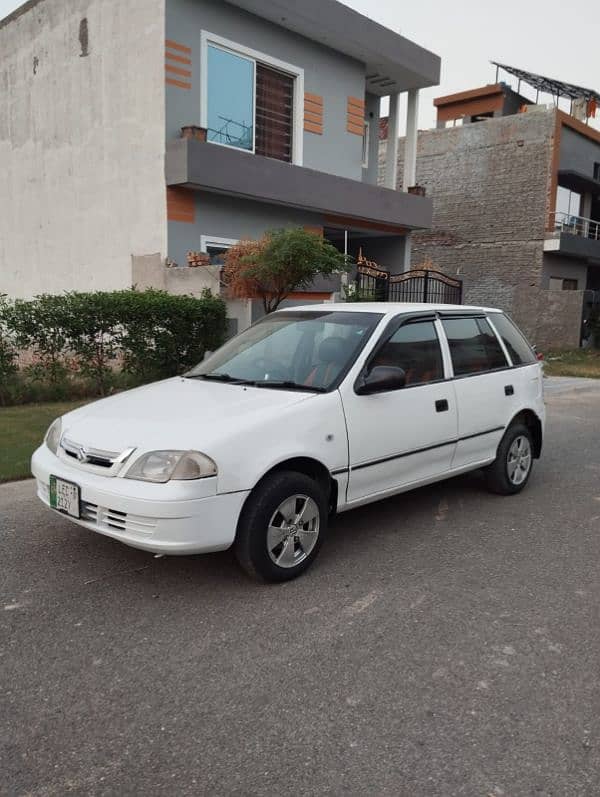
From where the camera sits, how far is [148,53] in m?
12.7

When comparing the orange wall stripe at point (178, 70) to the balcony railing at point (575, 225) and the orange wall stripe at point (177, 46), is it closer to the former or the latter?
the orange wall stripe at point (177, 46)

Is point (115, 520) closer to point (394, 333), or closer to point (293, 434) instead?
point (293, 434)

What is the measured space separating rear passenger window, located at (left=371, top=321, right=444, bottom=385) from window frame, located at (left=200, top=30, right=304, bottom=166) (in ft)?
29.5

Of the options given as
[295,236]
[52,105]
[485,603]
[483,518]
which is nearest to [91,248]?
[52,105]

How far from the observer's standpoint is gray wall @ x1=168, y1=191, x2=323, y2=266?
13.2 m

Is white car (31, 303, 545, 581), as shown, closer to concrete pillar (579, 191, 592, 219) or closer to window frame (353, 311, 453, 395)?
window frame (353, 311, 453, 395)

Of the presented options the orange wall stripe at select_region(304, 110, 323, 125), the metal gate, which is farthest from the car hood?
the orange wall stripe at select_region(304, 110, 323, 125)

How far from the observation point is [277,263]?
10938mm

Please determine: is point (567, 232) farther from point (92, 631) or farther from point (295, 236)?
point (92, 631)

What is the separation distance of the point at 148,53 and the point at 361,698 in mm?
12774

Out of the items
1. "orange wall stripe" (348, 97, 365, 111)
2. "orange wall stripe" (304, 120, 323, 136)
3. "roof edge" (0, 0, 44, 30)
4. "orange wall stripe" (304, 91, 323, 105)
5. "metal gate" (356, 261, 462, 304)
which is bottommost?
"metal gate" (356, 261, 462, 304)

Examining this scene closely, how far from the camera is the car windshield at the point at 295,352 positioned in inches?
186

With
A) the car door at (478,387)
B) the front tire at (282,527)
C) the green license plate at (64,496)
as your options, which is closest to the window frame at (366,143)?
the car door at (478,387)

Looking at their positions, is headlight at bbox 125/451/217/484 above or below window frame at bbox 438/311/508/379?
→ below
